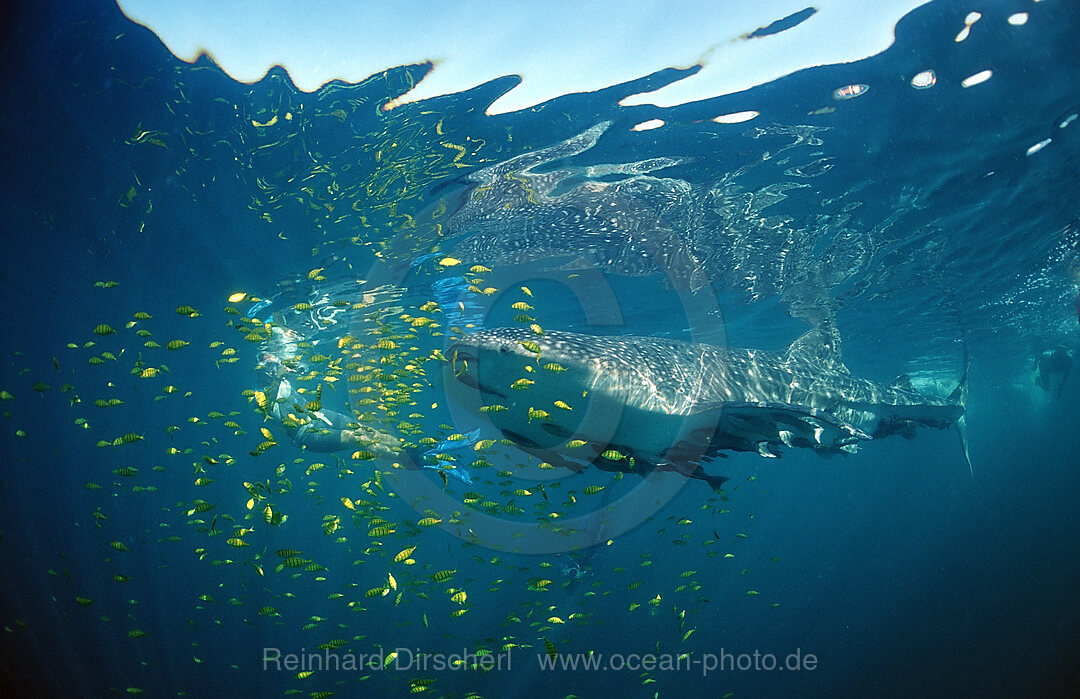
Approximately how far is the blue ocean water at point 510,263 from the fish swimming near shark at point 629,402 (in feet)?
3.07

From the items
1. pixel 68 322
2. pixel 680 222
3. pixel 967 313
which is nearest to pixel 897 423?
pixel 680 222

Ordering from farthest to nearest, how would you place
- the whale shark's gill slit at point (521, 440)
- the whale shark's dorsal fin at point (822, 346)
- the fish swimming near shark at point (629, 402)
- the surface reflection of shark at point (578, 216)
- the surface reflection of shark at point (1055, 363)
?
1. the surface reflection of shark at point (1055, 363)
2. the whale shark's dorsal fin at point (822, 346)
3. the surface reflection of shark at point (578, 216)
4. the whale shark's gill slit at point (521, 440)
5. the fish swimming near shark at point (629, 402)

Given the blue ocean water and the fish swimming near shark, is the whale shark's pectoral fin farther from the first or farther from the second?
the blue ocean water

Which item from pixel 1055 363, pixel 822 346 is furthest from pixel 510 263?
pixel 1055 363

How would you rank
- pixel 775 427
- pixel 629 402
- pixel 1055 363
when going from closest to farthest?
pixel 629 402 < pixel 775 427 < pixel 1055 363

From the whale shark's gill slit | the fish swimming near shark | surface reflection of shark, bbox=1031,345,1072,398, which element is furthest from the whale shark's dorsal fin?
surface reflection of shark, bbox=1031,345,1072,398

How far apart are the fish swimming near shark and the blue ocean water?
94 centimetres

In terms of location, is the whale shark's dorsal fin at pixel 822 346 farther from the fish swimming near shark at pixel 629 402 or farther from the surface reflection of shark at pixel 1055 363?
the surface reflection of shark at pixel 1055 363

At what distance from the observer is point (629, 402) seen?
407cm

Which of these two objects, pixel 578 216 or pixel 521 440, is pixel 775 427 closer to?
pixel 521 440

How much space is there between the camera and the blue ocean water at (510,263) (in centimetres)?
655

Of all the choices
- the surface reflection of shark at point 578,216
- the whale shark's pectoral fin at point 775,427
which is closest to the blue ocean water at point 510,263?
the surface reflection of shark at point 578,216

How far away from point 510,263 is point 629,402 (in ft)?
28.2

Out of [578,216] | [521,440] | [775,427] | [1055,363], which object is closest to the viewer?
[521,440]
